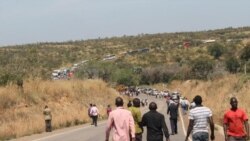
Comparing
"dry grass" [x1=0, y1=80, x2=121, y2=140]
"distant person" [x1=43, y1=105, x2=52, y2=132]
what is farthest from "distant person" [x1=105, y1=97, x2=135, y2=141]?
"distant person" [x1=43, y1=105, x2=52, y2=132]

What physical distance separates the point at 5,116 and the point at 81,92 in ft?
63.9

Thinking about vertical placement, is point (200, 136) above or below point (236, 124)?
below

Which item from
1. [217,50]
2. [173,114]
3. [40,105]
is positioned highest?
[173,114]

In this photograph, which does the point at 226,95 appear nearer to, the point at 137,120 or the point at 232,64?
the point at 137,120

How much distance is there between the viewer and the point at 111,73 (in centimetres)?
12469

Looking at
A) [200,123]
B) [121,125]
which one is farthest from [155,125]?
[121,125]

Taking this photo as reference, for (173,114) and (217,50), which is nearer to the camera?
(173,114)

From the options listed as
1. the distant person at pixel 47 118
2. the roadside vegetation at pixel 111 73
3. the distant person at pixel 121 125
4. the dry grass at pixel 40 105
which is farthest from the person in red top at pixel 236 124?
the distant person at pixel 47 118

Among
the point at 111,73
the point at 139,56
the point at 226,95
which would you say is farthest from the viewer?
the point at 139,56

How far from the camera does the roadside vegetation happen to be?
158 ft

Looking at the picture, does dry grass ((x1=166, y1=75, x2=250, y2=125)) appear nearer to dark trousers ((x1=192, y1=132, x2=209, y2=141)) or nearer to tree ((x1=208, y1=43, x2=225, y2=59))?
dark trousers ((x1=192, y1=132, x2=209, y2=141))

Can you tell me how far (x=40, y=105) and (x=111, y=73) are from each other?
73.4m

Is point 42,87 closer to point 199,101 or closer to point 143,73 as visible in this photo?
point 199,101

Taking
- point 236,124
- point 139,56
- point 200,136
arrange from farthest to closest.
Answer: point 139,56 → point 236,124 → point 200,136
